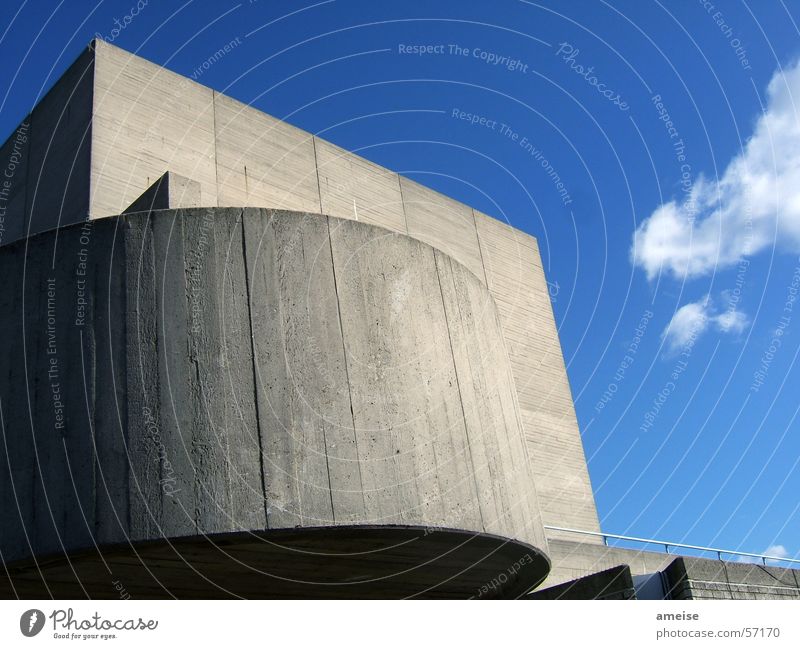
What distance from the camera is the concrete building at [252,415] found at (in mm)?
8156

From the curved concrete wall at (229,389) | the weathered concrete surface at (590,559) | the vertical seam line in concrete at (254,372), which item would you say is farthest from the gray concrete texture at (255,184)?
the vertical seam line in concrete at (254,372)

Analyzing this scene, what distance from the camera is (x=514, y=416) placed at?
10930 mm

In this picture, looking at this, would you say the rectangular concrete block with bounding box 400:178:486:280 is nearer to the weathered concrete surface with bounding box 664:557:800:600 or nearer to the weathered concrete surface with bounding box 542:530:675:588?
the weathered concrete surface with bounding box 542:530:675:588

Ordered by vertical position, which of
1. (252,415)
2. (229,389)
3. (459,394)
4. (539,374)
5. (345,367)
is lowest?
(252,415)

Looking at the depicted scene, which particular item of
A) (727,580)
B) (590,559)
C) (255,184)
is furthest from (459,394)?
(255,184)

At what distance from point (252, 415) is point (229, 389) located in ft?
1.08

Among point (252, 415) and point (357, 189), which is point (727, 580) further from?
point (357, 189)

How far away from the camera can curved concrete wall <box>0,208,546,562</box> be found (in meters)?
8.13

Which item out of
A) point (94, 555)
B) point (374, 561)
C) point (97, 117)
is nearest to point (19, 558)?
point (94, 555)

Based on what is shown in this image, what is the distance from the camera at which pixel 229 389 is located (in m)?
8.45

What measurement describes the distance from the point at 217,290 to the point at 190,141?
26.5 feet

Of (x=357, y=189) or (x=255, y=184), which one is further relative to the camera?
(x=357, y=189)

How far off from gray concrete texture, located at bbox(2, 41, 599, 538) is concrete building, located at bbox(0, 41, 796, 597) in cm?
377

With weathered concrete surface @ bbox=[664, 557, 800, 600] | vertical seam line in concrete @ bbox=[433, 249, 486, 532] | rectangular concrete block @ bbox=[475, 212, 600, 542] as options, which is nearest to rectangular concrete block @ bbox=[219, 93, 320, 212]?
rectangular concrete block @ bbox=[475, 212, 600, 542]
